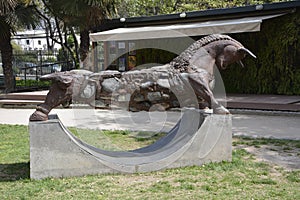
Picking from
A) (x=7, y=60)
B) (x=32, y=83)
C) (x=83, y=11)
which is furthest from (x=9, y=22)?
(x=32, y=83)

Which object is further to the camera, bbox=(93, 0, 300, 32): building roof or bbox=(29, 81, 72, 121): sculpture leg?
bbox=(93, 0, 300, 32): building roof

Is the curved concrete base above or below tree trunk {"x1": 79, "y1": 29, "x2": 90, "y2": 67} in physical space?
below

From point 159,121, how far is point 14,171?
5.15m

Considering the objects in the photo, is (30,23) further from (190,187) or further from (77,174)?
(190,187)

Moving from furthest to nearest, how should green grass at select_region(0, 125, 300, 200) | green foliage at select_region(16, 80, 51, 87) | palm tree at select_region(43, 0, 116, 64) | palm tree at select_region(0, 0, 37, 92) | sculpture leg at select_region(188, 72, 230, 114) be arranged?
1. green foliage at select_region(16, 80, 51, 87)
2. palm tree at select_region(43, 0, 116, 64)
3. palm tree at select_region(0, 0, 37, 92)
4. sculpture leg at select_region(188, 72, 230, 114)
5. green grass at select_region(0, 125, 300, 200)

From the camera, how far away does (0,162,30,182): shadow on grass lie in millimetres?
5176

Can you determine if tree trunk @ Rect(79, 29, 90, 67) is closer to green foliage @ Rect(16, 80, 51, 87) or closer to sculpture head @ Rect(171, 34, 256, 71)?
green foliage @ Rect(16, 80, 51, 87)

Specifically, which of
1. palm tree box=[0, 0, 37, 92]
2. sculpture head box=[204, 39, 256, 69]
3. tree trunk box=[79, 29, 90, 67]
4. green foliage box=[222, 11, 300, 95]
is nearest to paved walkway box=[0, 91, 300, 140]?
green foliage box=[222, 11, 300, 95]

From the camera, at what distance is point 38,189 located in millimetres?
4621

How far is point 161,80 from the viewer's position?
528 cm

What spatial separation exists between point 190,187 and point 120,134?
12.8ft

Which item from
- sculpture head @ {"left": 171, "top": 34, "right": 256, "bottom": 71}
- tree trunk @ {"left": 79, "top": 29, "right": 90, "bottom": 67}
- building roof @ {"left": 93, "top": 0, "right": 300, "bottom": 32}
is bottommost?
sculpture head @ {"left": 171, "top": 34, "right": 256, "bottom": 71}

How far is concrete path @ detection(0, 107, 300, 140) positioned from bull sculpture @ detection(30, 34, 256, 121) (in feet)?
10.1

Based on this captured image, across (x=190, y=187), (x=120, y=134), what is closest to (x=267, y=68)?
(x=120, y=134)
